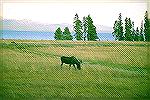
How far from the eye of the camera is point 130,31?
6160mm

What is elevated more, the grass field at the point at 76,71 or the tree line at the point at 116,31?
the tree line at the point at 116,31

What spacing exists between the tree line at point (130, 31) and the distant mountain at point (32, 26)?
0.18m

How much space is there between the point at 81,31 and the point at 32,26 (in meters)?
0.97

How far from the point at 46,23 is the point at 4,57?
1058 millimetres

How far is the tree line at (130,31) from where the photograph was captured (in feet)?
20.1

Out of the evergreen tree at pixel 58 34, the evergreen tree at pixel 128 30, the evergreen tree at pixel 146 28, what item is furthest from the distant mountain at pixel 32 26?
the evergreen tree at pixel 146 28

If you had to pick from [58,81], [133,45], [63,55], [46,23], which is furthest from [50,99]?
[133,45]

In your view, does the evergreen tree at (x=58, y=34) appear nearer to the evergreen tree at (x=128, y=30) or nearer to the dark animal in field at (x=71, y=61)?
the dark animal in field at (x=71, y=61)

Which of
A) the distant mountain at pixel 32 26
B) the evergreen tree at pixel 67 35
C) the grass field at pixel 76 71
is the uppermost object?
the distant mountain at pixel 32 26

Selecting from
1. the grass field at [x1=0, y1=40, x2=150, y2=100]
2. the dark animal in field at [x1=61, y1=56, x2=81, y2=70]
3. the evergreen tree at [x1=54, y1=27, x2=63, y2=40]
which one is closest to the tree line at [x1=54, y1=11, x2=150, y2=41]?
the evergreen tree at [x1=54, y1=27, x2=63, y2=40]

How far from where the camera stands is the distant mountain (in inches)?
239

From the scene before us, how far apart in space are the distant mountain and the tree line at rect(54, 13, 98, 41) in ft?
0.26

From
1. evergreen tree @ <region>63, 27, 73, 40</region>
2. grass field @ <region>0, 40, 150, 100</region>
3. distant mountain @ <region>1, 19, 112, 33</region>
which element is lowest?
grass field @ <region>0, 40, 150, 100</region>

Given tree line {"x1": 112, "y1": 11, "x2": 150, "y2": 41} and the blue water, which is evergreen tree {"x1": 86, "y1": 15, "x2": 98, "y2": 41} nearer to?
the blue water
